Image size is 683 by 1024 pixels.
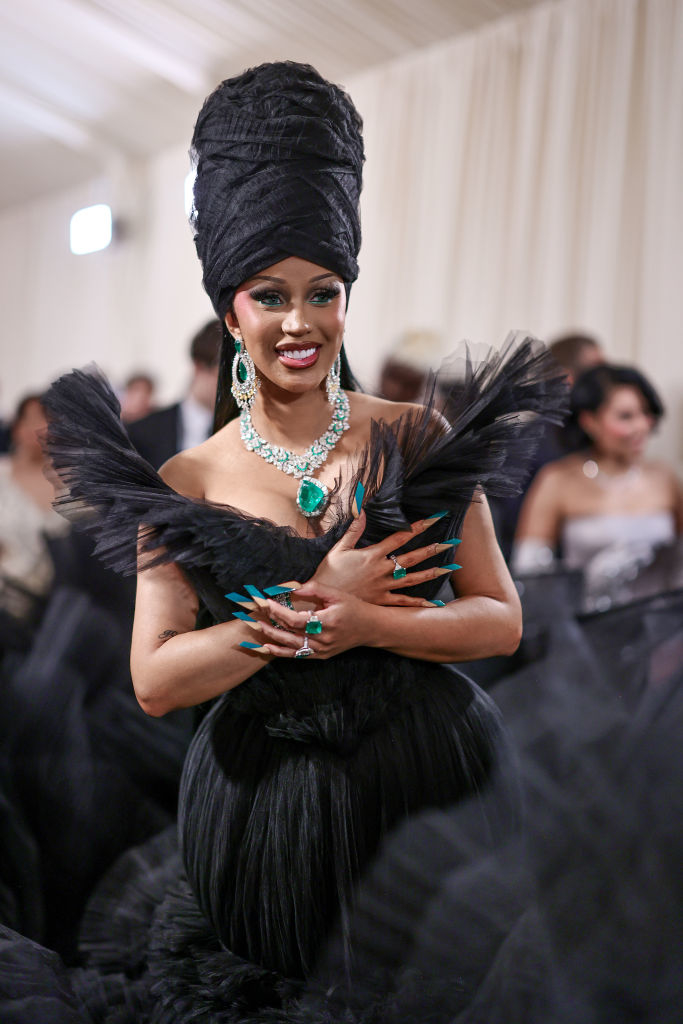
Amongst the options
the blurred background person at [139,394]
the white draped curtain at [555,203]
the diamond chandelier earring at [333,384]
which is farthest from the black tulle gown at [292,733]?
the blurred background person at [139,394]

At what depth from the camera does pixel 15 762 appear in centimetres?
140

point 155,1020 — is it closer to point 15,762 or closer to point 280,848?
point 280,848

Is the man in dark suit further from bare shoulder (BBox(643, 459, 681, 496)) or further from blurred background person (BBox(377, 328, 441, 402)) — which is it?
bare shoulder (BBox(643, 459, 681, 496))

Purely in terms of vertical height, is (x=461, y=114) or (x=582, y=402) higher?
(x=461, y=114)

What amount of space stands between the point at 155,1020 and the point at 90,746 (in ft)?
1.70

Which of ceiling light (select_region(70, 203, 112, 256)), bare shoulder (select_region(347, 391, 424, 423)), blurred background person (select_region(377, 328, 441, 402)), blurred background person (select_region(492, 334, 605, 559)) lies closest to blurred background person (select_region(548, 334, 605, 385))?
blurred background person (select_region(492, 334, 605, 559))

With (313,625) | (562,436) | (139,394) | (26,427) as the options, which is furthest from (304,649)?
(139,394)

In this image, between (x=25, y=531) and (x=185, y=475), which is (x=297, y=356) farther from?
(x=25, y=531)

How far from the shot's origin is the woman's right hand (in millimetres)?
953

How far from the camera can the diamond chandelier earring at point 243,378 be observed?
1.06m

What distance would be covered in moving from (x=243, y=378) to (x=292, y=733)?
1.24ft

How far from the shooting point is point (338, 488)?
1.01 meters

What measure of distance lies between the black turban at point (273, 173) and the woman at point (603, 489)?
1896mm

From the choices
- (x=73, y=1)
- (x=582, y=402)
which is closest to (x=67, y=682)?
(x=73, y=1)
